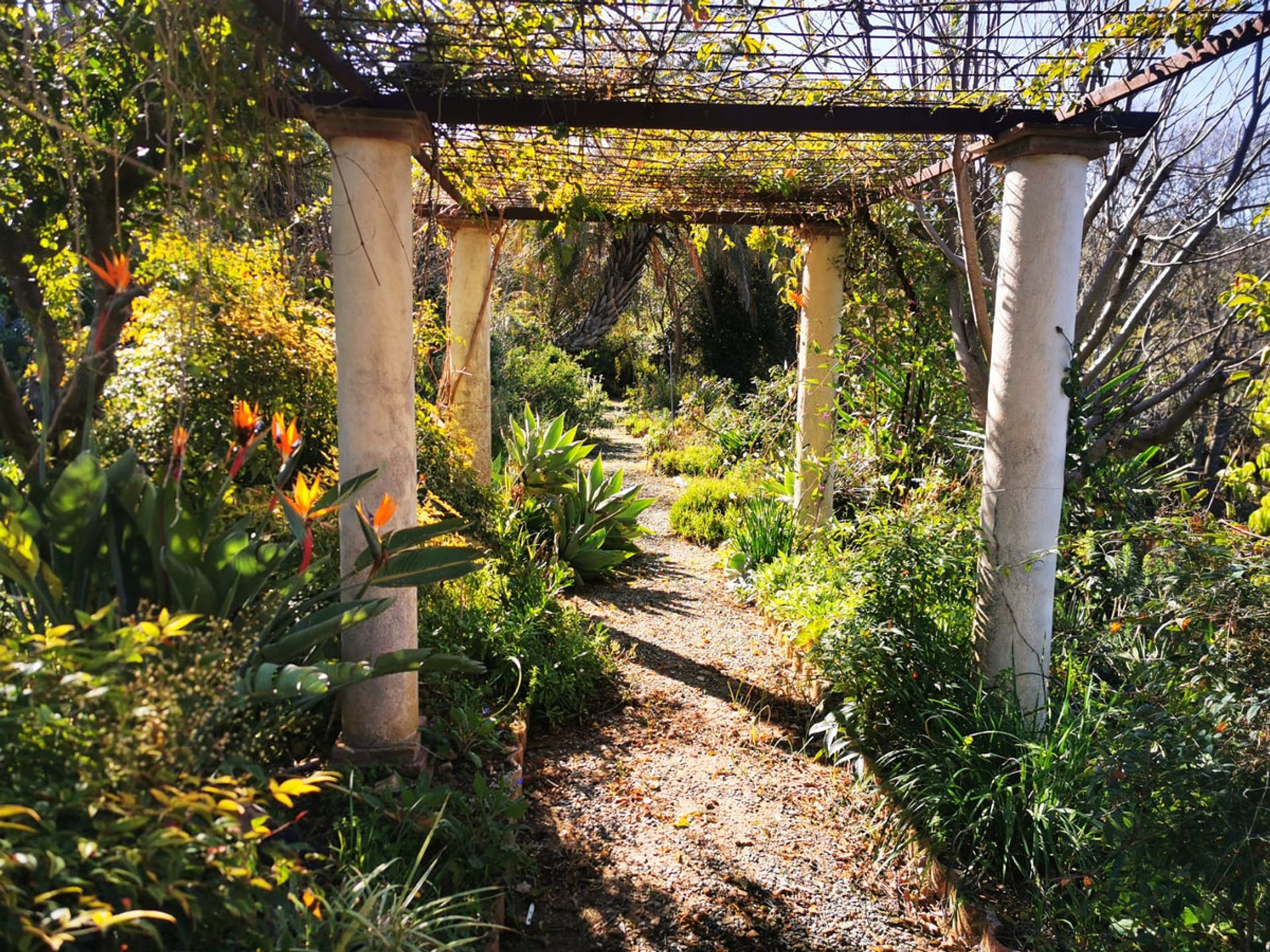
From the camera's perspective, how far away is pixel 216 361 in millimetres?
3885

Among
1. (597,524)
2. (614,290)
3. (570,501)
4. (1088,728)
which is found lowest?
(597,524)

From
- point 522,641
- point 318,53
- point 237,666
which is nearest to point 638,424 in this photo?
point 522,641

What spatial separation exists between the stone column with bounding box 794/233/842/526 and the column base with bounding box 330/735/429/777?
139 inches

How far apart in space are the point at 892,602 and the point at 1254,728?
175cm

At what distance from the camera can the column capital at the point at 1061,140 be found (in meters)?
3.11

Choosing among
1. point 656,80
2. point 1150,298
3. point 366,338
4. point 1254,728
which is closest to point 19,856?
point 366,338

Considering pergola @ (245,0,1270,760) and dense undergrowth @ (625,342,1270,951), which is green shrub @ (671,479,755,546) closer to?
dense undergrowth @ (625,342,1270,951)

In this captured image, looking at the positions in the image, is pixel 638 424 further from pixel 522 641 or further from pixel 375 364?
pixel 375 364

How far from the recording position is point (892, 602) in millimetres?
3775

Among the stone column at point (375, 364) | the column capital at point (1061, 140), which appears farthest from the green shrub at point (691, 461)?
the stone column at point (375, 364)

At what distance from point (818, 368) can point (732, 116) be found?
125 inches

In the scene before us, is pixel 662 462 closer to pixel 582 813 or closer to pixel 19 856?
pixel 582 813

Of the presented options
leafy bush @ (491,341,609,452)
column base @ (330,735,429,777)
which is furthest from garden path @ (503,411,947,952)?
leafy bush @ (491,341,609,452)

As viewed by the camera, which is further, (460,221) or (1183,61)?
(460,221)
